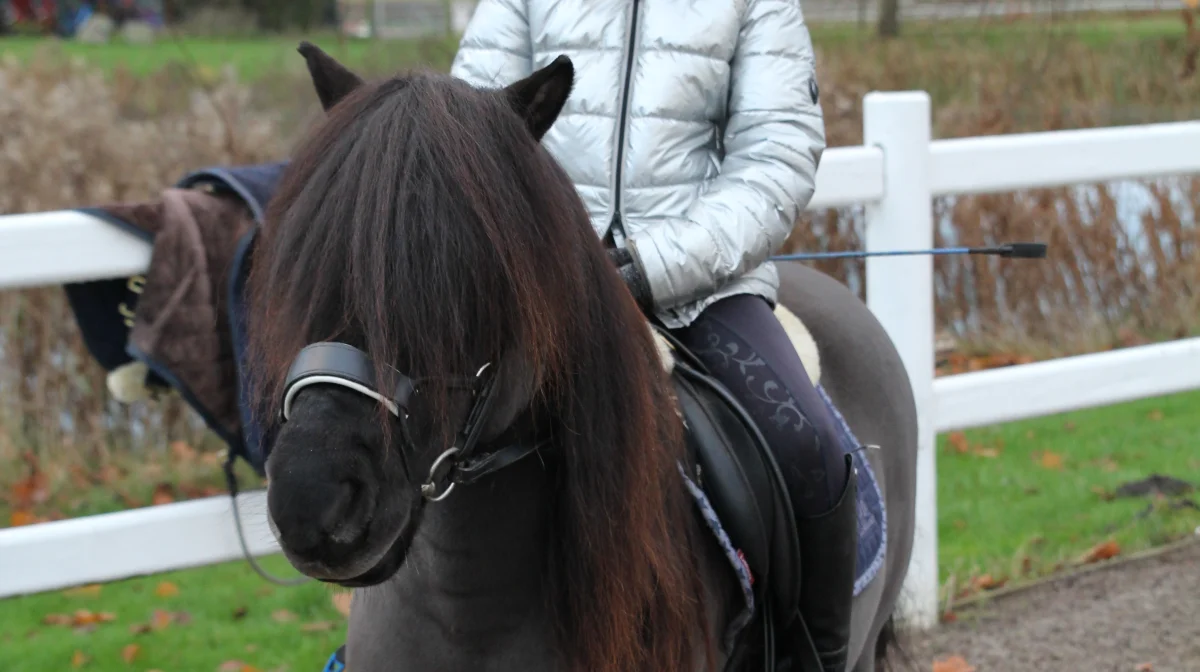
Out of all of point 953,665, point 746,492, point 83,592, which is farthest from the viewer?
point 83,592

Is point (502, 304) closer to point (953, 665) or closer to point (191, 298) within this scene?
point (191, 298)

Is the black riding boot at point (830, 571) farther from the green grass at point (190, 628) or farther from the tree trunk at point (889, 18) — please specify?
the tree trunk at point (889, 18)

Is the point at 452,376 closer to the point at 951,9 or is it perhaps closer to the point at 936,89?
the point at 936,89

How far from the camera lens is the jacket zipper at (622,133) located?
2.73 m

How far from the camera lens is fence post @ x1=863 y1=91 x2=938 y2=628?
16.1ft

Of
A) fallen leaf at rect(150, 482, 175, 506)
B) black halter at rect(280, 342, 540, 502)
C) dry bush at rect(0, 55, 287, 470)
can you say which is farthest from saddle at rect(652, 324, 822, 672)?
dry bush at rect(0, 55, 287, 470)

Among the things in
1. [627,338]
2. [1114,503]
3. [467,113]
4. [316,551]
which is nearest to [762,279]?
[627,338]

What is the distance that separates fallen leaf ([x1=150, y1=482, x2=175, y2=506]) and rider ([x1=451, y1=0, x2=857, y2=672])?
3.49 metres

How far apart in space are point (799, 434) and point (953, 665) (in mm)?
2255

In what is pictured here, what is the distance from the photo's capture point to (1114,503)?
611 centimetres

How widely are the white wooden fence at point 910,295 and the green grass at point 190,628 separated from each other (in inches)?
25.8

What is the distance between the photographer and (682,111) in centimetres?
281

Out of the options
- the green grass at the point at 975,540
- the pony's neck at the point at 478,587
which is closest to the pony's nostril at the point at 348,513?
the pony's neck at the point at 478,587

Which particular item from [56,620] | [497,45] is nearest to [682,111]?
[497,45]
